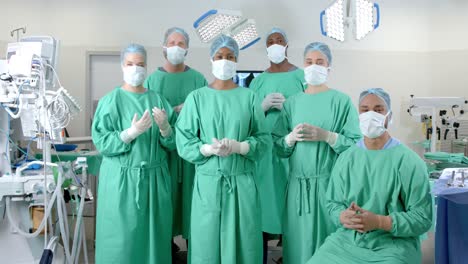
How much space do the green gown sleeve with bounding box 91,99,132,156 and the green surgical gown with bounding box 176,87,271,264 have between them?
0.32 meters

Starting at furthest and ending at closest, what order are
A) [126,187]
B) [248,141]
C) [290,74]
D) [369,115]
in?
[290,74] → [126,187] → [248,141] → [369,115]

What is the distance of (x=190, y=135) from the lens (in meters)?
2.39

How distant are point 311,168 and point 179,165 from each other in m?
0.89

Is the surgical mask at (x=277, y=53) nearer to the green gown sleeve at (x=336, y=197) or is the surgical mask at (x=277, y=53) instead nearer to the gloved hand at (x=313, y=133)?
the gloved hand at (x=313, y=133)

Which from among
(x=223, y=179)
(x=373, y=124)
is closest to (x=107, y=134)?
(x=223, y=179)

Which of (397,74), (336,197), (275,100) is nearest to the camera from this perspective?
(336,197)

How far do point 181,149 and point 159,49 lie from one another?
277cm

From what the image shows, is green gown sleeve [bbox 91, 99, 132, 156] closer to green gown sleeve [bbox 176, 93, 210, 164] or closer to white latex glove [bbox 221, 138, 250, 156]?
green gown sleeve [bbox 176, 93, 210, 164]

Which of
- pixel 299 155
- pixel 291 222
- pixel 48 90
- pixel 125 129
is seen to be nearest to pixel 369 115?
pixel 299 155

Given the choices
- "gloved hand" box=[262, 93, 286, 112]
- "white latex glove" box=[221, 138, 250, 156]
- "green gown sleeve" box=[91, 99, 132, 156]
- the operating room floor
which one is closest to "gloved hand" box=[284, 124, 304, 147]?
"white latex glove" box=[221, 138, 250, 156]

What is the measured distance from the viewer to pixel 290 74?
9.95 ft

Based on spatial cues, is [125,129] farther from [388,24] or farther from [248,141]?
[388,24]

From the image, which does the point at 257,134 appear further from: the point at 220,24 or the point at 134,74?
the point at 220,24

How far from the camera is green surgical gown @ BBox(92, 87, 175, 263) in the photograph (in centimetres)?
247
